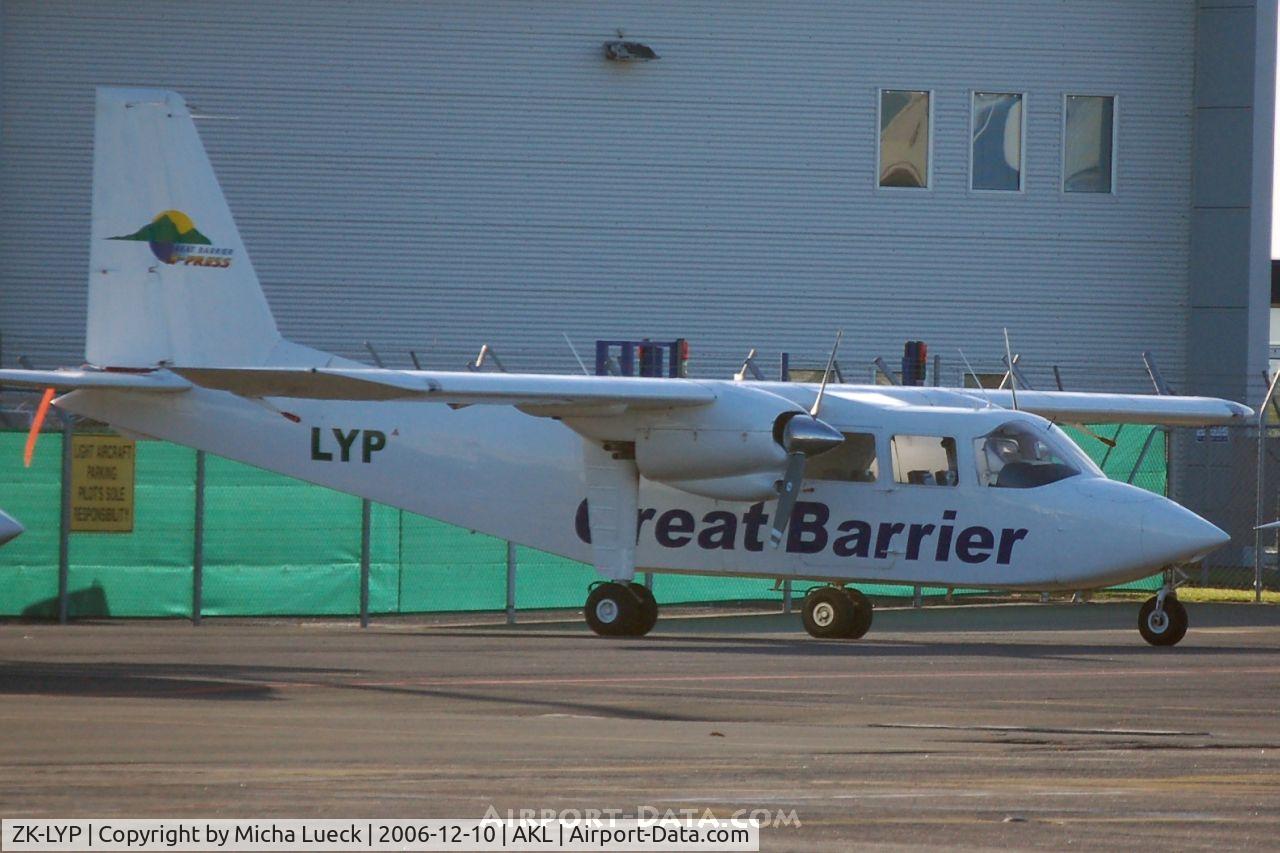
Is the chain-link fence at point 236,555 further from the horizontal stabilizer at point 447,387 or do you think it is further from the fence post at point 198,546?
the horizontal stabilizer at point 447,387

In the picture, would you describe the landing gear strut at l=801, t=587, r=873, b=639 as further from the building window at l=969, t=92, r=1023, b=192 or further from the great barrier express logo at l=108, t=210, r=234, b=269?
the building window at l=969, t=92, r=1023, b=192

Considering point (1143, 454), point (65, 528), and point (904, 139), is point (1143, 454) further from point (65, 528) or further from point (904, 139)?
point (65, 528)

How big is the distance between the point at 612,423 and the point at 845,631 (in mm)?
3100

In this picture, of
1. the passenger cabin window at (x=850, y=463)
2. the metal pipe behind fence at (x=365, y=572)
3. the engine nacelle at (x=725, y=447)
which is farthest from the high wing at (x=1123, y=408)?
the metal pipe behind fence at (x=365, y=572)

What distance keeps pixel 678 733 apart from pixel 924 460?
9.05 meters

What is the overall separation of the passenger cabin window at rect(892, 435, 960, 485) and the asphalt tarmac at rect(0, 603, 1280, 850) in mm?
1604

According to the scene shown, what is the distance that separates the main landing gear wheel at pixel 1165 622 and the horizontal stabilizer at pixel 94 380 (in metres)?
9.70

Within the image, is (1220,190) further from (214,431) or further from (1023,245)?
(214,431)

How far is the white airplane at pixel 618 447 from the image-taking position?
19312 millimetres

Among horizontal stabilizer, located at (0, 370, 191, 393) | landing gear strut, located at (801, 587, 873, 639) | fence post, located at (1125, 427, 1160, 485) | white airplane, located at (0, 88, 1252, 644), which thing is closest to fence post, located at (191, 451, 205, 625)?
white airplane, located at (0, 88, 1252, 644)

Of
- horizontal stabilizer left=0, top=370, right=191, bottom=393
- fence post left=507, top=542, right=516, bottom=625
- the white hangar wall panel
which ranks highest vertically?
the white hangar wall panel

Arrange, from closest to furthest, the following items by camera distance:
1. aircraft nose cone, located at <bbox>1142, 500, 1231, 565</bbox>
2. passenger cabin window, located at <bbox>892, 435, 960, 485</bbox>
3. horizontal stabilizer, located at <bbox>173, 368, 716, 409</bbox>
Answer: horizontal stabilizer, located at <bbox>173, 368, 716, 409</bbox>, aircraft nose cone, located at <bbox>1142, 500, 1231, 565</bbox>, passenger cabin window, located at <bbox>892, 435, 960, 485</bbox>

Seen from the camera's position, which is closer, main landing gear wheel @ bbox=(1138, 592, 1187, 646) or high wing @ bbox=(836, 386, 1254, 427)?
main landing gear wheel @ bbox=(1138, 592, 1187, 646)

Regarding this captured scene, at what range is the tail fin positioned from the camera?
21.3 metres
